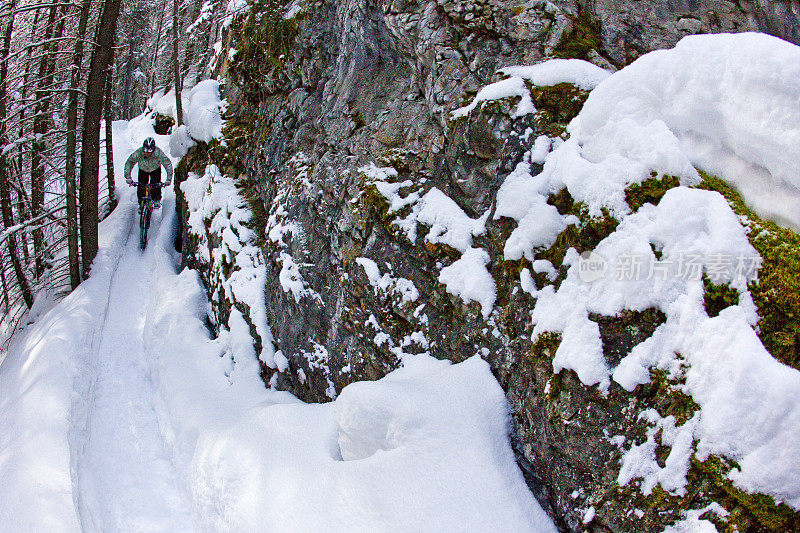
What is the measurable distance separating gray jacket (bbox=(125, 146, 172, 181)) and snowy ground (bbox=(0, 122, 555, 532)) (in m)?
3.92

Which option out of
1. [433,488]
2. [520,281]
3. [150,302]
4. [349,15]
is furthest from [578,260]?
[150,302]

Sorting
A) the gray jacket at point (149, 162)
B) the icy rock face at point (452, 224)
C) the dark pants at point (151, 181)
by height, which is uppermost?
the icy rock face at point (452, 224)

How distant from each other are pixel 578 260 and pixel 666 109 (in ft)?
3.94

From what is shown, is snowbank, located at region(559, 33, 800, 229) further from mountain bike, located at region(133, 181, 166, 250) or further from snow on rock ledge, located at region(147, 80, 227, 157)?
mountain bike, located at region(133, 181, 166, 250)

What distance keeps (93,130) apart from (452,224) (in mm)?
9229

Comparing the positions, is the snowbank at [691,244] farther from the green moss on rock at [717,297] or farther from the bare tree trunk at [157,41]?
the bare tree trunk at [157,41]

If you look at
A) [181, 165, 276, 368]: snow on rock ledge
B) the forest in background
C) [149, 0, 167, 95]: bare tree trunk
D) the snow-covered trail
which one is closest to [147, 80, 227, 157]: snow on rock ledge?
[181, 165, 276, 368]: snow on rock ledge

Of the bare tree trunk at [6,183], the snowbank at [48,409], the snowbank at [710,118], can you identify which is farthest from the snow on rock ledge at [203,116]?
the snowbank at [710,118]

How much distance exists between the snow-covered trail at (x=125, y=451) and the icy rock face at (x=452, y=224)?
5.55 ft

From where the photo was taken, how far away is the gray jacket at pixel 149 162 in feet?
35.0

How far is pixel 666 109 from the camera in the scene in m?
3.12

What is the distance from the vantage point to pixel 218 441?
4.70 metres

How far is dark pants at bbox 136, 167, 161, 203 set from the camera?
1095 centimetres

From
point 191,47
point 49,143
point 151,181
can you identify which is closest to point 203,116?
point 151,181
